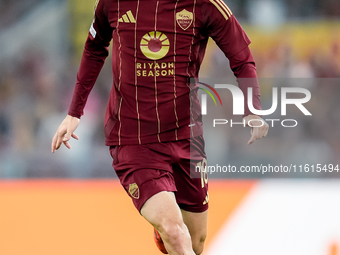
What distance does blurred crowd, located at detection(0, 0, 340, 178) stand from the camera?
6340 mm

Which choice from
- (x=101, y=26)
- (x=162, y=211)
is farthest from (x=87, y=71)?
(x=162, y=211)

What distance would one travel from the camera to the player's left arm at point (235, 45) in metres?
2.65

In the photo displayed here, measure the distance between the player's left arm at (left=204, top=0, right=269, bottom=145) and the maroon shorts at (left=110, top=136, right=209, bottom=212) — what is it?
40 cm

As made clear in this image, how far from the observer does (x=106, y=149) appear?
6.75 meters

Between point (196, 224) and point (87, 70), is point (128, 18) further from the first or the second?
point (196, 224)

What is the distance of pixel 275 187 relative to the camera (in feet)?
18.4

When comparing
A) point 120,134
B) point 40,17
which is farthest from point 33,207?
point 40,17

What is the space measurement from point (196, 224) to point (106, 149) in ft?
12.7

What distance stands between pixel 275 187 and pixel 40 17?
454cm

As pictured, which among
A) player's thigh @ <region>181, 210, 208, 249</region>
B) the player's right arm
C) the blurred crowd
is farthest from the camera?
the blurred crowd

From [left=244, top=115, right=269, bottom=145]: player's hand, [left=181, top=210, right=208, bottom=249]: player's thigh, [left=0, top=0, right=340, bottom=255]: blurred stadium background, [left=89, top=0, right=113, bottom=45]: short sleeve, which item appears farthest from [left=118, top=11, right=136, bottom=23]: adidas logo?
[left=0, top=0, right=340, bottom=255]: blurred stadium background

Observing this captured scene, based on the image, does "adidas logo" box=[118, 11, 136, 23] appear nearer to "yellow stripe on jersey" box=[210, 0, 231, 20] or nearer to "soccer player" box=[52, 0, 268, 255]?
"soccer player" box=[52, 0, 268, 255]

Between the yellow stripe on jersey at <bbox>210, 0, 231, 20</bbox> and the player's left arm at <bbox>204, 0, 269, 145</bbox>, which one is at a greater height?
the yellow stripe on jersey at <bbox>210, 0, 231, 20</bbox>

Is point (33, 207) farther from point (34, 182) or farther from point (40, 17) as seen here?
point (40, 17)
